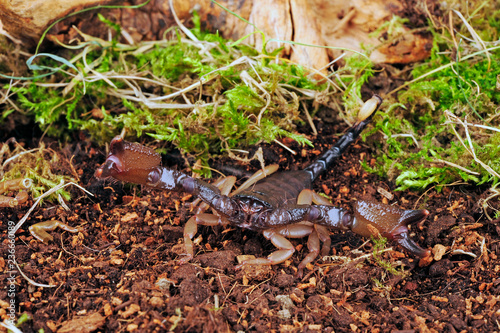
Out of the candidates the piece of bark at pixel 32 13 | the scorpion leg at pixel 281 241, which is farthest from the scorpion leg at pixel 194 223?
the piece of bark at pixel 32 13

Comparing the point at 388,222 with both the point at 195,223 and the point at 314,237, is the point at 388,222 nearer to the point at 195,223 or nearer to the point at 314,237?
the point at 314,237

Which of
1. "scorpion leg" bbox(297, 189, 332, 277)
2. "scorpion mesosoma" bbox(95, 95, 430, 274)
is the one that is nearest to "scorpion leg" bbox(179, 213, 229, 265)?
"scorpion mesosoma" bbox(95, 95, 430, 274)

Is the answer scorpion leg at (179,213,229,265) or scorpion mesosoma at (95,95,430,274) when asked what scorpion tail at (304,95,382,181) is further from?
scorpion leg at (179,213,229,265)

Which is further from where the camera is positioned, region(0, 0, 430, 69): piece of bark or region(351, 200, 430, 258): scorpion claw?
region(0, 0, 430, 69): piece of bark

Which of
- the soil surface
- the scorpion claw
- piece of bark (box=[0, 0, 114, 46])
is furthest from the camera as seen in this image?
piece of bark (box=[0, 0, 114, 46])

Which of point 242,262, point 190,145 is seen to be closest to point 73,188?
point 190,145

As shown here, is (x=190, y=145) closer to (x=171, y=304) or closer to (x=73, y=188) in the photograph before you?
(x=73, y=188)
